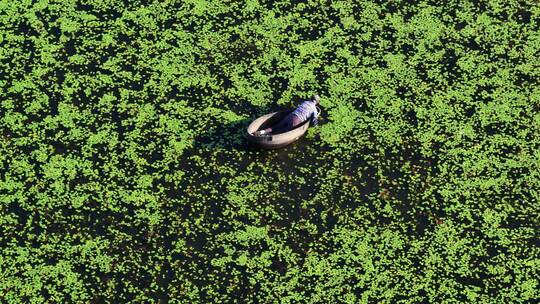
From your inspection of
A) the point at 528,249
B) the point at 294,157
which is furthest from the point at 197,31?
the point at 528,249

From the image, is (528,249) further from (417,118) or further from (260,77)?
(260,77)

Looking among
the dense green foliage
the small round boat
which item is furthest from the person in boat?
the dense green foliage

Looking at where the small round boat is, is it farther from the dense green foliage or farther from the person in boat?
the dense green foliage

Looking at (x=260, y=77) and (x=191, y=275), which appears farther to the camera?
(x=260, y=77)

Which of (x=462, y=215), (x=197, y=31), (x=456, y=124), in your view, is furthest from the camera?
(x=197, y=31)

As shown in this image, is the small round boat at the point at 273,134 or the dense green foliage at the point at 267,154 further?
the small round boat at the point at 273,134

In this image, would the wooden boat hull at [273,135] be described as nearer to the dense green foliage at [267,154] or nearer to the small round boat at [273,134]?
the small round boat at [273,134]

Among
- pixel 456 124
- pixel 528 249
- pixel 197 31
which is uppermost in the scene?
pixel 197 31

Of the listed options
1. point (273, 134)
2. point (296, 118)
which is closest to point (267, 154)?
point (273, 134)

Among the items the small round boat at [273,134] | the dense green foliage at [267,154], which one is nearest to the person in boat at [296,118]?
the small round boat at [273,134]
